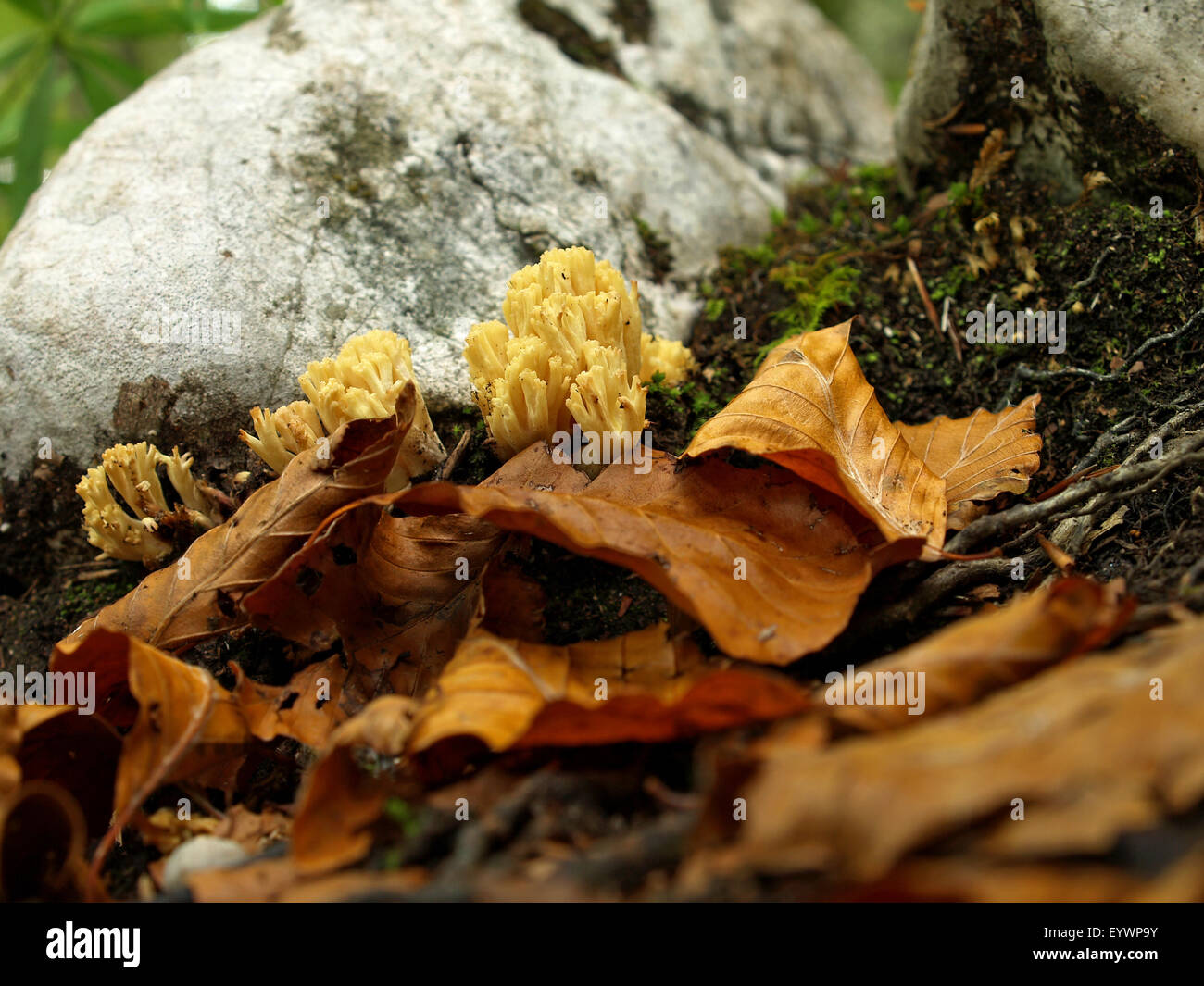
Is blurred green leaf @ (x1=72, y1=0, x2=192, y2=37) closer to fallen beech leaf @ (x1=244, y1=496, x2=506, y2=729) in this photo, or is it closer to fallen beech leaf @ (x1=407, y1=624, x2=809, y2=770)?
fallen beech leaf @ (x1=244, y1=496, x2=506, y2=729)

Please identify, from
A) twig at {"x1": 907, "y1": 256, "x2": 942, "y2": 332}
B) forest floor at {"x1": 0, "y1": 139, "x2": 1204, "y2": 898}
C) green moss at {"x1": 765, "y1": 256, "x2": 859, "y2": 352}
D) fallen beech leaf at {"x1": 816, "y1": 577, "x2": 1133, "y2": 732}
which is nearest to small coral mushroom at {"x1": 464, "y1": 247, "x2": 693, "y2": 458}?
forest floor at {"x1": 0, "y1": 139, "x2": 1204, "y2": 898}

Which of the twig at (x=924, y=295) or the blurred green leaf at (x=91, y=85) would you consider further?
the blurred green leaf at (x=91, y=85)

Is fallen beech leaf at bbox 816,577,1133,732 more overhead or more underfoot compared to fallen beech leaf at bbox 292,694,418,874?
more overhead

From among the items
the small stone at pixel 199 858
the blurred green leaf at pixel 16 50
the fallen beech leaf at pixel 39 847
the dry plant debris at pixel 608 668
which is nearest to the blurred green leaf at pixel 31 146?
the blurred green leaf at pixel 16 50

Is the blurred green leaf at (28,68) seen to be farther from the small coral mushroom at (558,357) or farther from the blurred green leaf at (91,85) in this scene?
the small coral mushroom at (558,357)

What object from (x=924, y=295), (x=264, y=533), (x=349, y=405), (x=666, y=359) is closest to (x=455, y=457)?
(x=349, y=405)

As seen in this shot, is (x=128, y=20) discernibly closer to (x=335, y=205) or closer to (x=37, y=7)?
(x=37, y=7)

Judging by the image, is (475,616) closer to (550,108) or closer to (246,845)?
(246,845)
